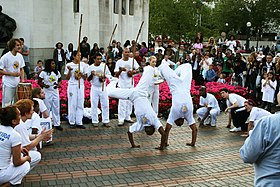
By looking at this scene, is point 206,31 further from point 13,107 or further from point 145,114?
point 13,107

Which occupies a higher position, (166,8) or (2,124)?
(166,8)

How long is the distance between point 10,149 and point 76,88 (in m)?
5.05

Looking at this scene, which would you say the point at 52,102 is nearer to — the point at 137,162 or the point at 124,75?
the point at 124,75

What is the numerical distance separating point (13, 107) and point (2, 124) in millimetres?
294

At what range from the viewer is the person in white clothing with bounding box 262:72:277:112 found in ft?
47.1

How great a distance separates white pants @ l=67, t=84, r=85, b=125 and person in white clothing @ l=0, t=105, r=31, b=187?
4788 millimetres

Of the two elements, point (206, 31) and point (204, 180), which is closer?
point (204, 180)

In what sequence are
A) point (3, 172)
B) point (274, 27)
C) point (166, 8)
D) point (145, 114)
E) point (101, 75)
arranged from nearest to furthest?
point (3, 172), point (145, 114), point (101, 75), point (166, 8), point (274, 27)

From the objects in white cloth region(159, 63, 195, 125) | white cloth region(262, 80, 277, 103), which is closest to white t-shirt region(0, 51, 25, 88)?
white cloth region(159, 63, 195, 125)

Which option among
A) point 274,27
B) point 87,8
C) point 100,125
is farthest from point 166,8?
point 100,125

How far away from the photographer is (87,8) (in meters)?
23.6

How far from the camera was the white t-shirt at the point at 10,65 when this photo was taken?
9219 millimetres

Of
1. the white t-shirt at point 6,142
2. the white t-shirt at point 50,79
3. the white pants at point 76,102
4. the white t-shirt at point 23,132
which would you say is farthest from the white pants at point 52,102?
the white t-shirt at point 6,142

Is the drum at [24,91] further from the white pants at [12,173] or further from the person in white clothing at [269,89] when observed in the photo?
the person in white clothing at [269,89]
